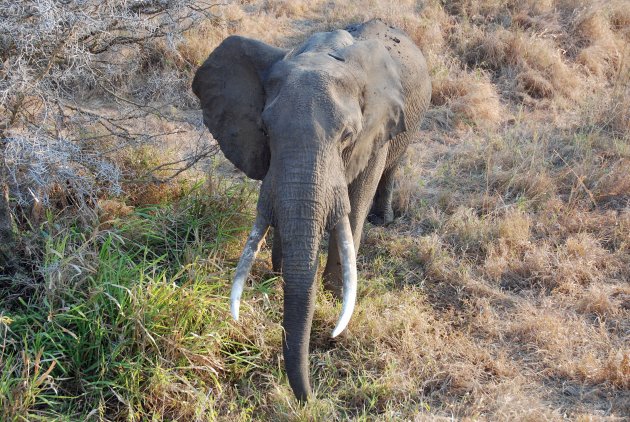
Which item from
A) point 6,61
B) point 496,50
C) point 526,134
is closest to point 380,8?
point 496,50

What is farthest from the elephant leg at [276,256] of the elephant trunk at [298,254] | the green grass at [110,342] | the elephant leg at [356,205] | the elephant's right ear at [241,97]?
the elephant trunk at [298,254]

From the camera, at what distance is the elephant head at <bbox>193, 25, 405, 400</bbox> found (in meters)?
3.53

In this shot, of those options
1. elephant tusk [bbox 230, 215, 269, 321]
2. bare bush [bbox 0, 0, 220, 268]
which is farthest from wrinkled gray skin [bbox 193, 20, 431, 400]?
bare bush [bbox 0, 0, 220, 268]

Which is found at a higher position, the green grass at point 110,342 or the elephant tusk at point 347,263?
the elephant tusk at point 347,263

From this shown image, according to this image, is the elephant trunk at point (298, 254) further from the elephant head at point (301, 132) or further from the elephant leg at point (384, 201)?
the elephant leg at point (384, 201)

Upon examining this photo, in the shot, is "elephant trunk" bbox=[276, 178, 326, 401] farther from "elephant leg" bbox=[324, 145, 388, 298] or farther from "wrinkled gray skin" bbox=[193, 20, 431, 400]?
"elephant leg" bbox=[324, 145, 388, 298]

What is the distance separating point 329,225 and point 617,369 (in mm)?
1892

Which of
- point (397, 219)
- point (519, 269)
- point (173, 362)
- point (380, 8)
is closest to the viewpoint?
point (173, 362)

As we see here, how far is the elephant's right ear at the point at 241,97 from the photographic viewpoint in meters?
4.19

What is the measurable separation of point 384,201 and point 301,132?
2509 millimetres

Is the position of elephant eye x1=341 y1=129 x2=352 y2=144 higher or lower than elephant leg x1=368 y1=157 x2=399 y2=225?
higher

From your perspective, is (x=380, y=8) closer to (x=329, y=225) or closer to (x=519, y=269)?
(x=519, y=269)

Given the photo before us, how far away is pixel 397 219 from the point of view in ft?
19.7

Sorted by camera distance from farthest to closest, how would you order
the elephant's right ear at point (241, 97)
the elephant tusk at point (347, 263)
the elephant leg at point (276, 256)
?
the elephant leg at point (276, 256) < the elephant's right ear at point (241, 97) < the elephant tusk at point (347, 263)
